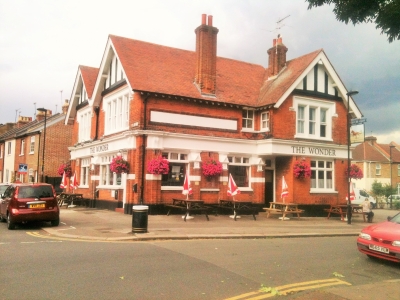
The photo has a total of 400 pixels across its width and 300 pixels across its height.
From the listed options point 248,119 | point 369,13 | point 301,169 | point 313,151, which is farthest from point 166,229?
point 313,151

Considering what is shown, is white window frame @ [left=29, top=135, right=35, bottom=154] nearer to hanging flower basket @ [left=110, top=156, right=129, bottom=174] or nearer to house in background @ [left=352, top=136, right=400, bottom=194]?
hanging flower basket @ [left=110, top=156, right=129, bottom=174]

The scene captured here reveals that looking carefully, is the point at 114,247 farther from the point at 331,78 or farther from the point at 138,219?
the point at 331,78

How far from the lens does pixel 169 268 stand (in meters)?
8.49

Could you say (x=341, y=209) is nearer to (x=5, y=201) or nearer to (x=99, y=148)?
(x=99, y=148)

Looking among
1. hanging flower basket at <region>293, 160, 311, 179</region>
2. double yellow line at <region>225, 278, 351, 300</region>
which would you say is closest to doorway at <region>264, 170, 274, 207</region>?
hanging flower basket at <region>293, 160, 311, 179</region>

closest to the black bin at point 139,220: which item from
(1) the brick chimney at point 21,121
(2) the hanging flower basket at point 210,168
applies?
(2) the hanging flower basket at point 210,168

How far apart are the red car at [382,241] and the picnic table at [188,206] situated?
31.3 feet

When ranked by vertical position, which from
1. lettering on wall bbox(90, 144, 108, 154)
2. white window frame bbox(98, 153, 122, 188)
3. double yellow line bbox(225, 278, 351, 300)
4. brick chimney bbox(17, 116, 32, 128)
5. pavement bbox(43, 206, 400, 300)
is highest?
brick chimney bbox(17, 116, 32, 128)

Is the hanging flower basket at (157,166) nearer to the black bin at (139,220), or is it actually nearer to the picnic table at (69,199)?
the black bin at (139,220)

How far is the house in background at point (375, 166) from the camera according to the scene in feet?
174

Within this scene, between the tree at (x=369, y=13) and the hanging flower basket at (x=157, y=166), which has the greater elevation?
the tree at (x=369, y=13)

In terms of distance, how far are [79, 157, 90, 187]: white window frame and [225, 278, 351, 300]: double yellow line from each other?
21.7 m

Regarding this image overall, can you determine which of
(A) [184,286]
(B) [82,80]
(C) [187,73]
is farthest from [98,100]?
(A) [184,286]

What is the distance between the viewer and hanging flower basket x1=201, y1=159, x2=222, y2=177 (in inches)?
843
